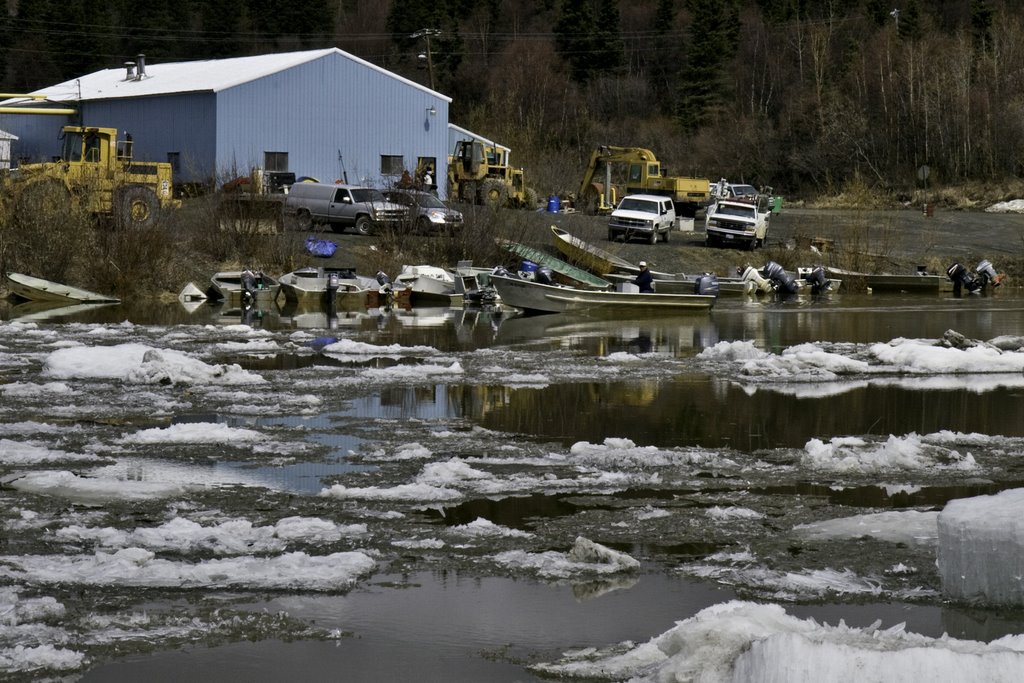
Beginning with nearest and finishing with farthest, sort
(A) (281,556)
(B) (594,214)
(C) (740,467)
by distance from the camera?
1. (A) (281,556)
2. (C) (740,467)
3. (B) (594,214)

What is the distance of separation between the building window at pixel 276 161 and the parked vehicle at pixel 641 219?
14.7 meters

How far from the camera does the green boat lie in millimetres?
39406

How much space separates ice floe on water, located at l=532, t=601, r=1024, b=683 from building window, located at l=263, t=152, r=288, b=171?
171 ft

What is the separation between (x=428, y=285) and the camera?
39031mm

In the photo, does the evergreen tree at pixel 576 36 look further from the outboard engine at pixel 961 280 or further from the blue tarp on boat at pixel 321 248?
the blue tarp on boat at pixel 321 248

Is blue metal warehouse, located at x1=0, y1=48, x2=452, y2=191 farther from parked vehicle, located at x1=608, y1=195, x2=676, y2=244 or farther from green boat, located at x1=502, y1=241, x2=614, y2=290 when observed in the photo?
green boat, located at x1=502, y1=241, x2=614, y2=290

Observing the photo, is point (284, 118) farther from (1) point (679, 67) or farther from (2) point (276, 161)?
(1) point (679, 67)

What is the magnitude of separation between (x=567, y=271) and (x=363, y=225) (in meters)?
10.7

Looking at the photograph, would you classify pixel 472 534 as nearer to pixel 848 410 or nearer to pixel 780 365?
pixel 848 410

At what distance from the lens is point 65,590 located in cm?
873

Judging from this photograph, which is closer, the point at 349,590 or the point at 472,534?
the point at 349,590

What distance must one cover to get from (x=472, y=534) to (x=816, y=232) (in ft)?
159

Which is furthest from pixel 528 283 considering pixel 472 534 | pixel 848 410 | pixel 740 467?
pixel 472 534

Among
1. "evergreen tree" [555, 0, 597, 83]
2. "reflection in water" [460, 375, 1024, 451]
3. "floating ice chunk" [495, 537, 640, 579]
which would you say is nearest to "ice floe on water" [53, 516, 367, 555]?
"floating ice chunk" [495, 537, 640, 579]
